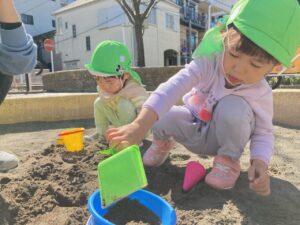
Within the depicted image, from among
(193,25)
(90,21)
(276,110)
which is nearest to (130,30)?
(90,21)

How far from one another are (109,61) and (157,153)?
2.27 feet

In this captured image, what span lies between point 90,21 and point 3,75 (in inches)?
778

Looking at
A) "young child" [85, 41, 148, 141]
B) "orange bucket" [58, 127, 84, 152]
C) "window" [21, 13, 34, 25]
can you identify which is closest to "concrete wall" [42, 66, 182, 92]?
"young child" [85, 41, 148, 141]

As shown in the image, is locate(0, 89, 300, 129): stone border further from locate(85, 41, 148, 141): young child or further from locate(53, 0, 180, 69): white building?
locate(53, 0, 180, 69): white building

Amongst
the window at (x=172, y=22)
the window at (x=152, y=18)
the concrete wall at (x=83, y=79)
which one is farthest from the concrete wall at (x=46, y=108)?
the window at (x=172, y=22)

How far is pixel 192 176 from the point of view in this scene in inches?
56.6

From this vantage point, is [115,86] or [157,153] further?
[115,86]

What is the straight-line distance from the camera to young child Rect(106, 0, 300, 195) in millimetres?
1147

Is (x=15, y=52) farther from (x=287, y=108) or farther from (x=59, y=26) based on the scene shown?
(x=59, y=26)

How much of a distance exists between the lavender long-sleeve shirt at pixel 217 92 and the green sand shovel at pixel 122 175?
0.35 metres

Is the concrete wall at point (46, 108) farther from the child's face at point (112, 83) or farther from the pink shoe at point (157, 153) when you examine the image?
the pink shoe at point (157, 153)

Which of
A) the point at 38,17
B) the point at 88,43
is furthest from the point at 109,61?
the point at 38,17

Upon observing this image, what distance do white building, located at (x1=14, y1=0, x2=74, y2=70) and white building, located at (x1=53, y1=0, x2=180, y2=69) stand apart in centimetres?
360

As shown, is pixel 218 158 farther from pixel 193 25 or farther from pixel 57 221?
pixel 193 25
